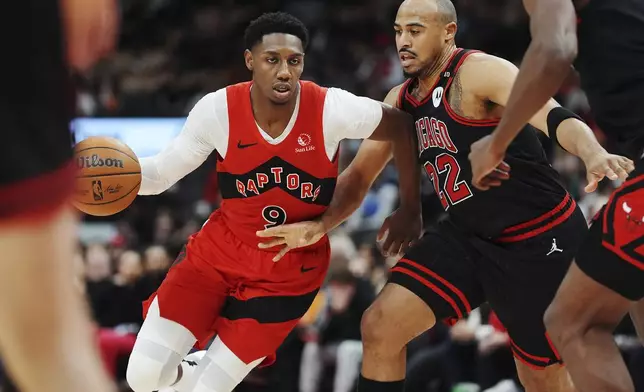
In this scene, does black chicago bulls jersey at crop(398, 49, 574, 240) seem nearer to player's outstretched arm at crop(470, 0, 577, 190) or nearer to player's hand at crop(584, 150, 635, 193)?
player's hand at crop(584, 150, 635, 193)

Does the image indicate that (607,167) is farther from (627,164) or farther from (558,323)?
(558,323)

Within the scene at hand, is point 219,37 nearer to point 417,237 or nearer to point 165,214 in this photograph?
point 165,214

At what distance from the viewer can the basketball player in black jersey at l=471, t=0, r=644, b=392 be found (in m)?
3.30

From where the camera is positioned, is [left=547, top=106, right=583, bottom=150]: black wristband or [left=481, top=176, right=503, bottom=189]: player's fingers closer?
[left=481, top=176, right=503, bottom=189]: player's fingers

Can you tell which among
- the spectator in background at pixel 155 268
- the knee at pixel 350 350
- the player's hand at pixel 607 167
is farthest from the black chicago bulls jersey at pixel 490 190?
the spectator in background at pixel 155 268

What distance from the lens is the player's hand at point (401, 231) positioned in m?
4.97

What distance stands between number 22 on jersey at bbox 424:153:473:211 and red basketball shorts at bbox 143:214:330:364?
73cm

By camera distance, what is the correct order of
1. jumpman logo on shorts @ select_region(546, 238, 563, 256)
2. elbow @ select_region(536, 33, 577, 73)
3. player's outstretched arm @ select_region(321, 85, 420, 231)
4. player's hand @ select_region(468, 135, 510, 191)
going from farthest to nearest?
1. player's outstretched arm @ select_region(321, 85, 420, 231)
2. jumpman logo on shorts @ select_region(546, 238, 563, 256)
3. player's hand @ select_region(468, 135, 510, 191)
4. elbow @ select_region(536, 33, 577, 73)

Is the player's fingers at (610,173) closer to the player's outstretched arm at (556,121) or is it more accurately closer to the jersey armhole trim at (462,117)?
the player's outstretched arm at (556,121)

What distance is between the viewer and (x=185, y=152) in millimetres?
4727

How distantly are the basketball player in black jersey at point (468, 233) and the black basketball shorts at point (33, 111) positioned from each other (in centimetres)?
248

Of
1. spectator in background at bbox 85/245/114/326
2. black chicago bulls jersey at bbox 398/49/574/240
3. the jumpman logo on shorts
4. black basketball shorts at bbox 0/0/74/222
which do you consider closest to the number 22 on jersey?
black chicago bulls jersey at bbox 398/49/574/240

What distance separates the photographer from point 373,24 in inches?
612

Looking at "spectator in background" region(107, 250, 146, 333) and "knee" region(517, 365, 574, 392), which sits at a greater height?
"knee" region(517, 365, 574, 392)
